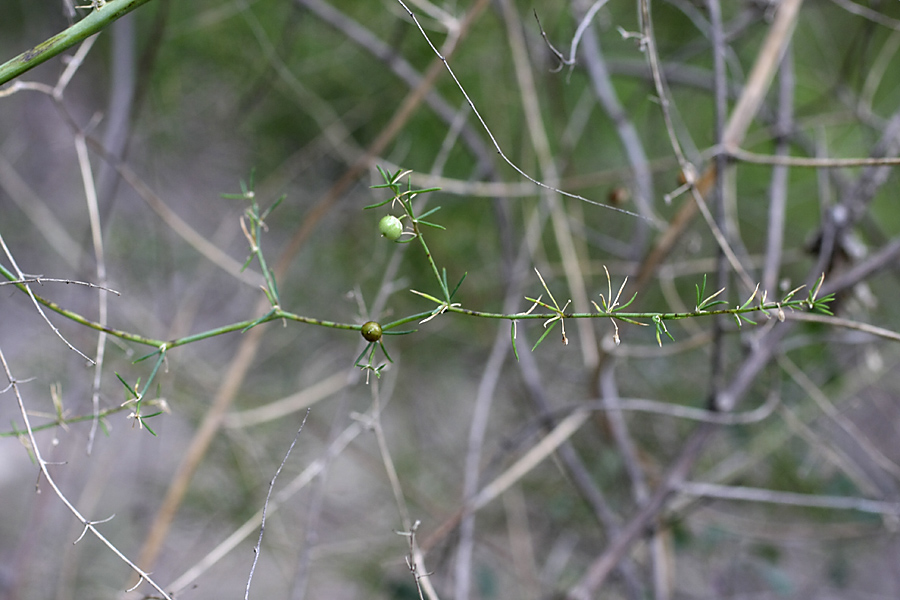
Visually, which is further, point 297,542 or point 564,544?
point 297,542

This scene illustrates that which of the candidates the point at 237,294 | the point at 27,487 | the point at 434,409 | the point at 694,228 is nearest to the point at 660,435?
the point at 694,228

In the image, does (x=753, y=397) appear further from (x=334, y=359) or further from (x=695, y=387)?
(x=334, y=359)

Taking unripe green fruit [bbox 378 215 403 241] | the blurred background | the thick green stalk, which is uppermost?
the thick green stalk

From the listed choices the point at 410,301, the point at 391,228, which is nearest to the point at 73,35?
the point at 391,228

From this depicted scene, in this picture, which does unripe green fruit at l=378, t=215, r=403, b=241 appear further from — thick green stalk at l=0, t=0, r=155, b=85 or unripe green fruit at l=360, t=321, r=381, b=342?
thick green stalk at l=0, t=0, r=155, b=85

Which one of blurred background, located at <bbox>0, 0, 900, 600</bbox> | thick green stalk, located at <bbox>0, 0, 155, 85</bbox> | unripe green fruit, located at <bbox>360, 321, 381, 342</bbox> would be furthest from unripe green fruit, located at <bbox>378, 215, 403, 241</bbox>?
blurred background, located at <bbox>0, 0, 900, 600</bbox>

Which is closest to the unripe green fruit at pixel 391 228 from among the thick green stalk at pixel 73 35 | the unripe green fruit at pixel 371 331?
the unripe green fruit at pixel 371 331

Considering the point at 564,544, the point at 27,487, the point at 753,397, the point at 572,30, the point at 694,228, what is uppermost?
the point at 572,30
